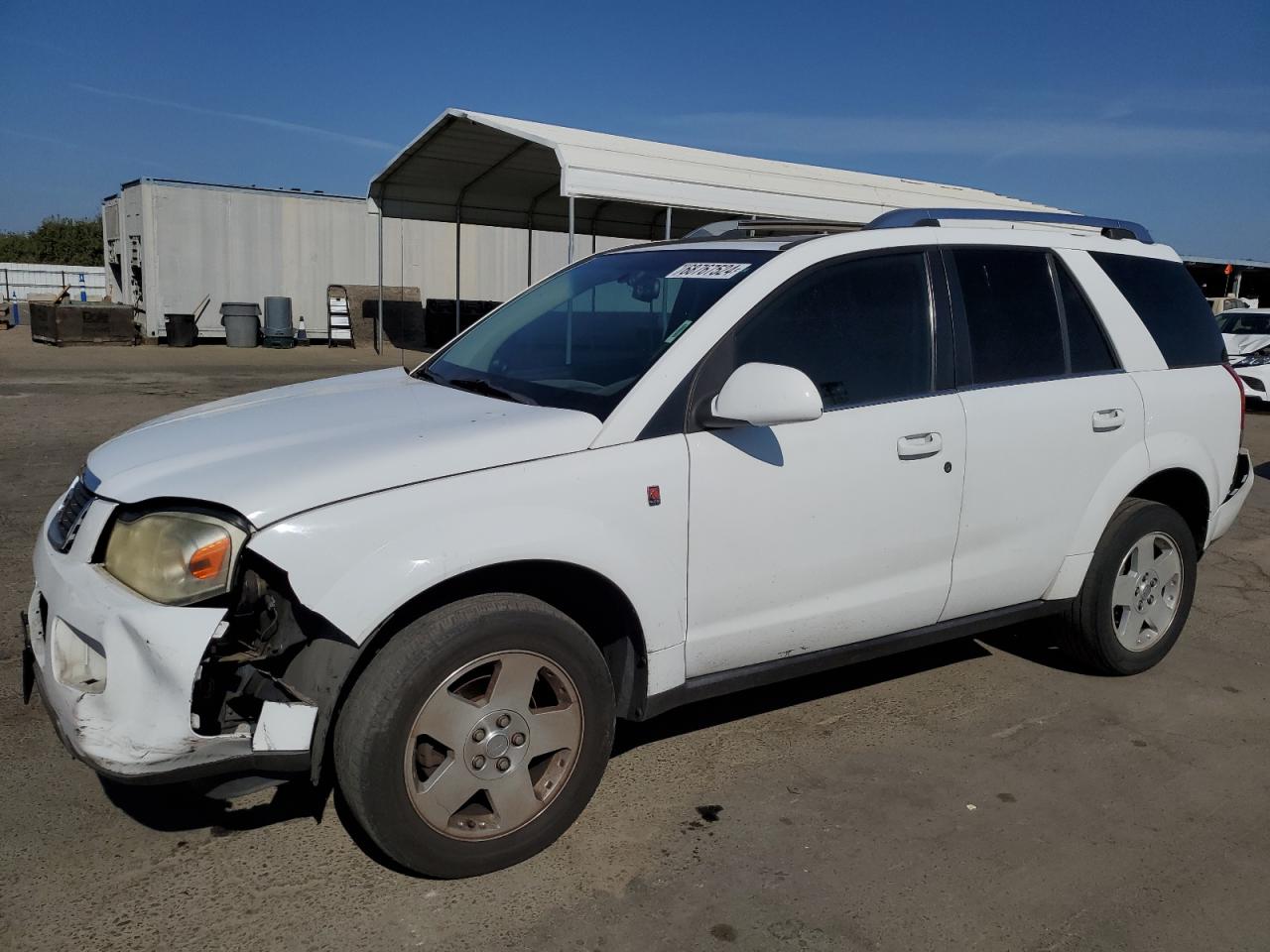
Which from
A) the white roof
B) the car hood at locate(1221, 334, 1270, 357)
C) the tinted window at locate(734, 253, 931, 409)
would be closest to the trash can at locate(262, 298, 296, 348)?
the white roof

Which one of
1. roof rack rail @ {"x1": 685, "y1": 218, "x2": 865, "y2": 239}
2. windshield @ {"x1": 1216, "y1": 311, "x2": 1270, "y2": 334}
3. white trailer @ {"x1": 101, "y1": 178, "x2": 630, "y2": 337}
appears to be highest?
white trailer @ {"x1": 101, "y1": 178, "x2": 630, "y2": 337}

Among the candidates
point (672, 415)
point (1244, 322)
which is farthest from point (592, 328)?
point (1244, 322)

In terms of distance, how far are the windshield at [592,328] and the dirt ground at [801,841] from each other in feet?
4.42

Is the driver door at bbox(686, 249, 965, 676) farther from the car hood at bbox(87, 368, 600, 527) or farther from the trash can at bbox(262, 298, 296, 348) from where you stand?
the trash can at bbox(262, 298, 296, 348)

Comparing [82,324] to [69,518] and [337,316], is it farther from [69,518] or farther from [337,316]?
[69,518]

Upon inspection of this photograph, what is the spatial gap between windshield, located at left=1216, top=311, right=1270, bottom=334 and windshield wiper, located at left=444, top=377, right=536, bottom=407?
18.5m

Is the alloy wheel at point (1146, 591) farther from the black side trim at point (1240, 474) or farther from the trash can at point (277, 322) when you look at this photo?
the trash can at point (277, 322)

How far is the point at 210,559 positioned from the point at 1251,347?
64.2ft

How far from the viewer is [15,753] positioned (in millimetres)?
3490

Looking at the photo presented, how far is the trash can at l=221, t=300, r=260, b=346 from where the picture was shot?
23.4m

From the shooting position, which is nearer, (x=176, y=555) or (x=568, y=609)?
(x=176, y=555)

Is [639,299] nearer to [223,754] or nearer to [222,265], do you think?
[223,754]

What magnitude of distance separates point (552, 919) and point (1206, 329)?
3824mm

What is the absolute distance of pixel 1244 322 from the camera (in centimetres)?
1852
